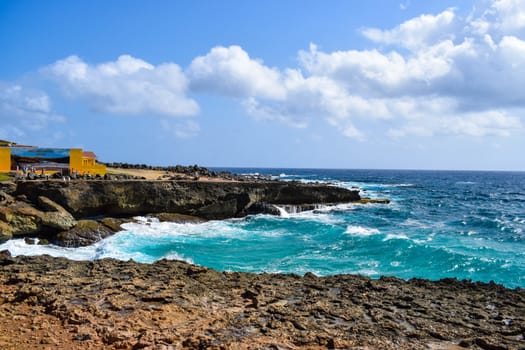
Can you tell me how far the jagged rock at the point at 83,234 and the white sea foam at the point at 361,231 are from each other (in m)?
13.9

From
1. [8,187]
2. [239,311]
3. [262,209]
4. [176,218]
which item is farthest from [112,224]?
[239,311]

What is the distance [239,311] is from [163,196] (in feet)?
69.9

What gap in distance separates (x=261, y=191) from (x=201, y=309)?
2629cm

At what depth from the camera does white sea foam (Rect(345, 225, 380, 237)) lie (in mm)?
24078

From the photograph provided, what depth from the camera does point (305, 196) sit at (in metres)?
37.2

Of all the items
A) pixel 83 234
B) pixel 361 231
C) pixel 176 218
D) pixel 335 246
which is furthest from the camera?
pixel 176 218

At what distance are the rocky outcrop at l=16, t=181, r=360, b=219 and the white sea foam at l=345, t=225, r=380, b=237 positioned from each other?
9687mm

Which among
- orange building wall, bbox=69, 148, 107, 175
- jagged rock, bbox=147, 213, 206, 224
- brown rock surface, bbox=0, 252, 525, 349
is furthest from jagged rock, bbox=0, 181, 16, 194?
brown rock surface, bbox=0, 252, 525, 349

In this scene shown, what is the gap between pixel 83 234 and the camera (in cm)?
2128

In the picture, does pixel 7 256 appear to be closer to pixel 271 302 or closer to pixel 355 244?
pixel 271 302

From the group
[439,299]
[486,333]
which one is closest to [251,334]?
[486,333]

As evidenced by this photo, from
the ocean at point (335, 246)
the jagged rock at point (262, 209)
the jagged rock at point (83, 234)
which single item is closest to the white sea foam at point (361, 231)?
the ocean at point (335, 246)

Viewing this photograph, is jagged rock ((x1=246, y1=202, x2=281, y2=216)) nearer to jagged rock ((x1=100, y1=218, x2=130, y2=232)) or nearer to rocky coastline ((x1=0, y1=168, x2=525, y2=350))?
jagged rock ((x1=100, y1=218, x2=130, y2=232))

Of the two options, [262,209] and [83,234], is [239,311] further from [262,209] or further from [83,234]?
[262,209]
